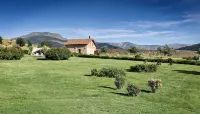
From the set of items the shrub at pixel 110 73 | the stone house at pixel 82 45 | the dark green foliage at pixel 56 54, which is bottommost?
the shrub at pixel 110 73

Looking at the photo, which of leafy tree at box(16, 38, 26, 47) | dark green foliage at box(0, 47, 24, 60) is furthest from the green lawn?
leafy tree at box(16, 38, 26, 47)

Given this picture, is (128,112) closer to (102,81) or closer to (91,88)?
(91,88)

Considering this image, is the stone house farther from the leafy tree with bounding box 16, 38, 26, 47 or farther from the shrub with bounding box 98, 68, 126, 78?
the shrub with bounding box 98, 68, 126, 78

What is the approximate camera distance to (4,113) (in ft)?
40.0

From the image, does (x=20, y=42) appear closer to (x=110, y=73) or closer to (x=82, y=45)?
(x=82, y=45)

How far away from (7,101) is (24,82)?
7385 mm

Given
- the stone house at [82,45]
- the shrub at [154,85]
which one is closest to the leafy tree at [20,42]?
the stone house at [82,45]

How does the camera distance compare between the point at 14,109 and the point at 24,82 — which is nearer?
the point at 14,109

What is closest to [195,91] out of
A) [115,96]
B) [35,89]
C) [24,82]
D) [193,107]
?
[193,107]

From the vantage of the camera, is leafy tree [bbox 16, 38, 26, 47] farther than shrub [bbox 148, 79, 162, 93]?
Yes

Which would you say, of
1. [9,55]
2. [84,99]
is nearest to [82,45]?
[9,55]

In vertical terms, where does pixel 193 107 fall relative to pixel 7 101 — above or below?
below

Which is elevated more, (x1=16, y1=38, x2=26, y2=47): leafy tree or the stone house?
(x1=16, y1=38, x2=26, y2=47): leafy tree

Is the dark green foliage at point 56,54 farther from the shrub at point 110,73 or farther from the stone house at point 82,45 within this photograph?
the stone house at point 82,45
